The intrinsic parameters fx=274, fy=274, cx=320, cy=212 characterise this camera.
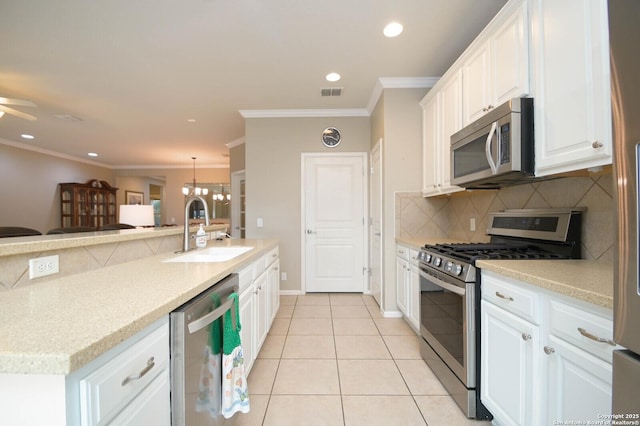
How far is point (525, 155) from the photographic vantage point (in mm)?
1529

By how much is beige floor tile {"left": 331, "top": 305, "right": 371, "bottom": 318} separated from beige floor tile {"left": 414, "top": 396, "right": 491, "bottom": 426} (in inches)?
54.5

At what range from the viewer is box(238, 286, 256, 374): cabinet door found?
1.70m

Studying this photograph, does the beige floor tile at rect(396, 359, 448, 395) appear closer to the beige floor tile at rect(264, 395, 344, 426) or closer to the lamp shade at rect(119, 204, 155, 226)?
the beige floor tile at rect(264, 395, 344, 426)

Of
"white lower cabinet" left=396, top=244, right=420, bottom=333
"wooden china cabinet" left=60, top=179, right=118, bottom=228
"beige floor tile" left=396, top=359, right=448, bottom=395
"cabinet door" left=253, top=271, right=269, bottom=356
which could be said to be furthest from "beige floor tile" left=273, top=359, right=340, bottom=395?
"wooden china cabinet" left=60, top=179, right=118, bottom=228

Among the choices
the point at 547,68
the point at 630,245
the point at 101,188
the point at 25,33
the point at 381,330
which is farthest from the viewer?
the point at 101,188

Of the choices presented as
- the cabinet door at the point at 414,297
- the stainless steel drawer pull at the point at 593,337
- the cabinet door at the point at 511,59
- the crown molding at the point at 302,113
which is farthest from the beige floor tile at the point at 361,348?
the crown molding at the point at 302,113

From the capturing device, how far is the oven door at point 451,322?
1.52 meters

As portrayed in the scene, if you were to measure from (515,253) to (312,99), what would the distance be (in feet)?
9.26

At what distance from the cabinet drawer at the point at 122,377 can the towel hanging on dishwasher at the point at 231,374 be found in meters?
0.38

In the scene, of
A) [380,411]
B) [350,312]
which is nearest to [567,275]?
[380,411]

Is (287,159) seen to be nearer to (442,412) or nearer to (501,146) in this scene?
(501,146)

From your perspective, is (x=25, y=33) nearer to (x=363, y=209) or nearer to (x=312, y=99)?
(x=312, y=99)

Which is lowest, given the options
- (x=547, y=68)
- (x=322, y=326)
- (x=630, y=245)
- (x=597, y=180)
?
(x=322, y=326)

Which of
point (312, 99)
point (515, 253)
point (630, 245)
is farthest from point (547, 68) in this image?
point (312, 99)
